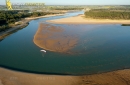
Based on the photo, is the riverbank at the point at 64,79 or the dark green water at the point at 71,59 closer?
the riverbank at the point at 64,79

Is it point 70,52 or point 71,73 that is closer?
point 71,73

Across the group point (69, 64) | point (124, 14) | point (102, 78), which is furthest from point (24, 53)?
point (124, 14)

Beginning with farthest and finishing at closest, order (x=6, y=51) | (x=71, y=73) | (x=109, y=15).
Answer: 1. (x=109, y=15)
2. (x=6, y=51)
3. (x=71, y=73)

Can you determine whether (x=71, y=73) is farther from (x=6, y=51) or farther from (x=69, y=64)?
(x=6, y=51)

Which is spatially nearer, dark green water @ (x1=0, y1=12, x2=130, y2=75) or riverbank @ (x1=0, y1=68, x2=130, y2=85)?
riverbank @ (x1=0, y1=68, x2=130, y2=85)

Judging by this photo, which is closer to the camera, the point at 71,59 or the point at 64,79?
the point at 64,79

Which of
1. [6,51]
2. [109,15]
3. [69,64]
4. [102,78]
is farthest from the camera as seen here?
[109,15]
